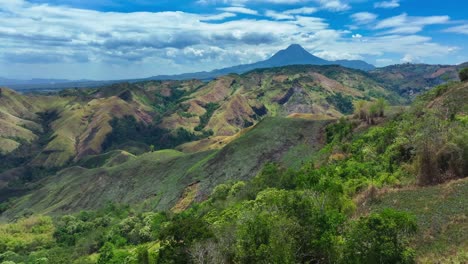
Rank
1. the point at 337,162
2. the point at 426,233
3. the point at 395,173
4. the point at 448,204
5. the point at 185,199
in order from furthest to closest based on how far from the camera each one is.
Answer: the point at 185,199 → the point at 337,162 → the point at 395,173 → the point at 448,204 → the point at 426,233

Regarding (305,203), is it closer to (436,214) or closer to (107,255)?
(436,214)

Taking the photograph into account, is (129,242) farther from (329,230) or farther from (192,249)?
(329,230)

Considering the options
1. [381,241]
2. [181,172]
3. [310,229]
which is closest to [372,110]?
[181,172]

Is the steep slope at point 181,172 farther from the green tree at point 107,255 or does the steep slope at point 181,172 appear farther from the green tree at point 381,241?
the green tree at point 381,241

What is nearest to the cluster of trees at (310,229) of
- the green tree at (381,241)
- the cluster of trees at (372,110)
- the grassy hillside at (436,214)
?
the green tree at (381,241)

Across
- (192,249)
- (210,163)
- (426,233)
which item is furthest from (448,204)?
(210,163)

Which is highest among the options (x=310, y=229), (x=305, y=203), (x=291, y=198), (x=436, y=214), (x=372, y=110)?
(x=372, y=110)

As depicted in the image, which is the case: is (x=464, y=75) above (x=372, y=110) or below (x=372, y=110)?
above

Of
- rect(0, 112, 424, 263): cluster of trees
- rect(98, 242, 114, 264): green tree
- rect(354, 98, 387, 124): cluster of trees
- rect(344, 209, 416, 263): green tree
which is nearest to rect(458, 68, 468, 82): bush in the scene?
rect(354, 98, 387, 124): cluster of trees
